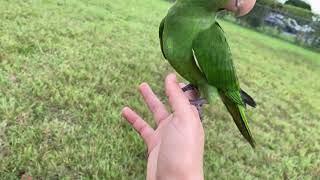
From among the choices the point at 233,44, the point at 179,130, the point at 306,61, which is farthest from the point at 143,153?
the point at 306,61

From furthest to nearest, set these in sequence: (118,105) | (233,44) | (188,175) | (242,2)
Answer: (233,44)
(118,105)
(188,175)
(242,2)

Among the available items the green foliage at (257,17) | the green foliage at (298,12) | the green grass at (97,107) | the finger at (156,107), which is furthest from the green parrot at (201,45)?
the green foliage at (298,12)

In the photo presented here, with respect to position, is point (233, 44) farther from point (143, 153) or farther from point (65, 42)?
point (143, 153)

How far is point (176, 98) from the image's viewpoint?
164 centimetres

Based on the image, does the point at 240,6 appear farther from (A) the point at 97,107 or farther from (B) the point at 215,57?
(A) the point at 97,107

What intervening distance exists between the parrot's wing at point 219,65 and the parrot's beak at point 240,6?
0.57 ft

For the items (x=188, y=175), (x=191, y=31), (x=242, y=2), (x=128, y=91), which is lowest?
(x=128, y=91)

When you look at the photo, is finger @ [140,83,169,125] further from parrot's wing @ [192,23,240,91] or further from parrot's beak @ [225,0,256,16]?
parrot's beak @ [225,0,256,16]

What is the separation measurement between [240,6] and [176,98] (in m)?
0.39

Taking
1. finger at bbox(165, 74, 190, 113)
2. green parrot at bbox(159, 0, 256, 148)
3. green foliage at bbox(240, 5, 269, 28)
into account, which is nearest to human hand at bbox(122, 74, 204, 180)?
finger at bbox(165, 74, 190, 113)

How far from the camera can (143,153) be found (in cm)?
304

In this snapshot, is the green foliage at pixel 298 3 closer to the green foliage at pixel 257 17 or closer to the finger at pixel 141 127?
the green foliage at pixel 257 17

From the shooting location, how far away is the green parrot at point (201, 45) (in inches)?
61.5

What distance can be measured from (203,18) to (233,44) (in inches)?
263
